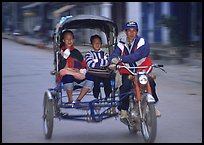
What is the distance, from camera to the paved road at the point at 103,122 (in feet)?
27.9

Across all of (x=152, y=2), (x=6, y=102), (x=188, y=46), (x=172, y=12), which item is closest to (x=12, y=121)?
(x=6, y=102)

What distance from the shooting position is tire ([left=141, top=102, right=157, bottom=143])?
300 inches

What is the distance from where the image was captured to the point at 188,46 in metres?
23.2

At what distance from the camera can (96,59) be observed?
884cm

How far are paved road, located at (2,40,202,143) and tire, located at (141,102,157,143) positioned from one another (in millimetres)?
281

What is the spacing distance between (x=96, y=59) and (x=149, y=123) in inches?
62.2

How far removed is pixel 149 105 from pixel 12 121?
10.8 ft

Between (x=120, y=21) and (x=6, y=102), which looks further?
(x=120, y=21)

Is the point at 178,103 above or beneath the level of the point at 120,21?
beneath

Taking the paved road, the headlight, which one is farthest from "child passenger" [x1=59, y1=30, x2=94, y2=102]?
the headlight

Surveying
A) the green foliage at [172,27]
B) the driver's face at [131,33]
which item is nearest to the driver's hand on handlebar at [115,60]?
the driver's face at [131,33]

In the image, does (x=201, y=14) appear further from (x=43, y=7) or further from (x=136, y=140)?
(x=43, y=7)

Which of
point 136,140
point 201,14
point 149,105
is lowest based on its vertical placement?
point 136,140

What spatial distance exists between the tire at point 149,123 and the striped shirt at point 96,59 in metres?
1.19
